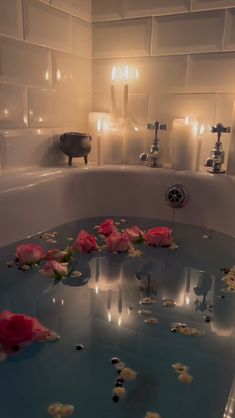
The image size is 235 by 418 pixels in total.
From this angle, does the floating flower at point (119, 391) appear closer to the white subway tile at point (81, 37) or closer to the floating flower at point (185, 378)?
the floating flower at point (185, 378)

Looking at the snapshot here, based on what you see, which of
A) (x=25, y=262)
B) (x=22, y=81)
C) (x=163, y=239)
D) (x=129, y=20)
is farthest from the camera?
(x=129, y=20)

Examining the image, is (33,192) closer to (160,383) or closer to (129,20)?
(160,383)

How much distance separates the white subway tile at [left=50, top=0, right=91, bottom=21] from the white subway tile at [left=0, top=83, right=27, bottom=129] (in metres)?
0.32

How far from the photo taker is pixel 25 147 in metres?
1.04

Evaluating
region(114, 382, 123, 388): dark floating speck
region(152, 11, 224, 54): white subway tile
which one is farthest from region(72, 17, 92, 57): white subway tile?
region(114, 382, 123, 388): dark floating speck

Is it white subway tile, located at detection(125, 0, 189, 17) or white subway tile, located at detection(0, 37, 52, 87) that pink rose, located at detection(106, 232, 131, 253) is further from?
white subway tile, located at detection(125, 0, 189, 17)

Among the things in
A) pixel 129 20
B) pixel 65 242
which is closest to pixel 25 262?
pixel 65 242

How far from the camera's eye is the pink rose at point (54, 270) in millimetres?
699

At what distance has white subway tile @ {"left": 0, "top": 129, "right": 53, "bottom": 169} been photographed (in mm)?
981

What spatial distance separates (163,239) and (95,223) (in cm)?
25

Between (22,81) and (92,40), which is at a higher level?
(92,40)

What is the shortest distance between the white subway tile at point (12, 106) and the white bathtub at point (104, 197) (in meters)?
0.16

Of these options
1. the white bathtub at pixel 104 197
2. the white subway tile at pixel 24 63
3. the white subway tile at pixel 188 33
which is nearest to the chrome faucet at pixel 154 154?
the white bathtub at pixel 104 197

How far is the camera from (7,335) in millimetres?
479
